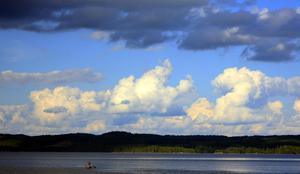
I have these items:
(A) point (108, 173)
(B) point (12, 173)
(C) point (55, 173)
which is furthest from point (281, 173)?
(B) point (12, 173)

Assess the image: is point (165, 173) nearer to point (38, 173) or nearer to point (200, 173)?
point (200, 173)

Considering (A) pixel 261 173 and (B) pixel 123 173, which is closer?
(B) pixel 123 173

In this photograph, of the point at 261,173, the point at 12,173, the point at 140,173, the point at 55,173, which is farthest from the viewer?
the point at 261,173

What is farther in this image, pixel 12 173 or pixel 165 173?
pixel 165 173

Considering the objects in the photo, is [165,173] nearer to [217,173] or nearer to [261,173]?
[217,173]

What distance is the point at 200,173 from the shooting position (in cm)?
12756

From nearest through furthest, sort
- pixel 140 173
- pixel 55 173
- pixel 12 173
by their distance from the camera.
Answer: pixel 12 173 → pixel 55 173 → pixel 140 173

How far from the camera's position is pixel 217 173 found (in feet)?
418

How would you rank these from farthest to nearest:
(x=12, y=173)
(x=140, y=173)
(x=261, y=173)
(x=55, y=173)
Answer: (x=261, y=173) → (x=140, y=173) → (x=55, y=173) → (x=12, y=173)

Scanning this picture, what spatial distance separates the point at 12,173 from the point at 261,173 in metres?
52.0

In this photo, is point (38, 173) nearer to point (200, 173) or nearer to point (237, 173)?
point (200, 173)

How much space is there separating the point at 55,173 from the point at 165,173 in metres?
21.3

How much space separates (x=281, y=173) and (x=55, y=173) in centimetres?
4581

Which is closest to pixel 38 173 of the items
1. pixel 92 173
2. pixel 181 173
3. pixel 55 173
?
pixel 55 173
